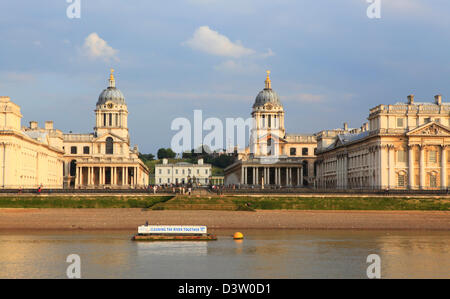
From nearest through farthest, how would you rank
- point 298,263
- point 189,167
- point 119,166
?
point 298,263 < point 119,166 < point 189,167

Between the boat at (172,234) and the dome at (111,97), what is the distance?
93145 millimetres

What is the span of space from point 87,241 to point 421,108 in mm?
57533

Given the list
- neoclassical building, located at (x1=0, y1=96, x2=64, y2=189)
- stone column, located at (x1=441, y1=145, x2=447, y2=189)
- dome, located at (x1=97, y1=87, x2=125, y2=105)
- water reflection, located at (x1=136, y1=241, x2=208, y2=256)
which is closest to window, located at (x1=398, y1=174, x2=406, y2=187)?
stone column, located at (x1=441, y1=145, x2=447, y2=189)

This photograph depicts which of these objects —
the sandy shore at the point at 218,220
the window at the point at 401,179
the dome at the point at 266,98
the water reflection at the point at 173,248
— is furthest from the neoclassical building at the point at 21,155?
the window at the point at 401,179

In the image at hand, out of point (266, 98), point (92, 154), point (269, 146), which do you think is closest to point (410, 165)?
point (269, 146)

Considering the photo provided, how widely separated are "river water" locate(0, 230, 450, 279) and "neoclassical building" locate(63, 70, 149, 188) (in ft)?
251

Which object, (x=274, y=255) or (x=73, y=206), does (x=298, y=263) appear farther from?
(x=73, y=206)

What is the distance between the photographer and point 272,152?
149500mm

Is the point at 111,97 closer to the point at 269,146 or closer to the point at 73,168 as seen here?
the point at 73,168

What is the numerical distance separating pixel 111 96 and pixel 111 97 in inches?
10.2

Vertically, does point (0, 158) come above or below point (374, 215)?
above

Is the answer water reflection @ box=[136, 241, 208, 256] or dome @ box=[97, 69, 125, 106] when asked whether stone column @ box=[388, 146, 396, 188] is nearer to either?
water reflection @ box=[136, 241, 208, 256]
